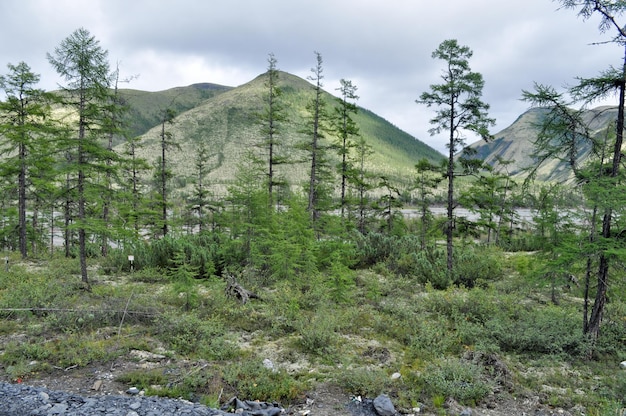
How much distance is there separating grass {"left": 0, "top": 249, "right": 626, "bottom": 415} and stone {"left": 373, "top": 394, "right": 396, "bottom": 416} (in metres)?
0.27

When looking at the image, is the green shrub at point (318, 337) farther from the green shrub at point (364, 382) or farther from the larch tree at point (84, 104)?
the larch tree at point (84, 104)

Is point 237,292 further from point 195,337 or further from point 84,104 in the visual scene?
point 84,104

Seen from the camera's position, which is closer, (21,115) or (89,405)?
(89,405)

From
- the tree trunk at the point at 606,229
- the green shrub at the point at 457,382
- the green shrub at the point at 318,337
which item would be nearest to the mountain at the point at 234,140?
the green shrub at the point at 318,337

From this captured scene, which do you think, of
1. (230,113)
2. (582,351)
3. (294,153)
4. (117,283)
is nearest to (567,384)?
(582,351)

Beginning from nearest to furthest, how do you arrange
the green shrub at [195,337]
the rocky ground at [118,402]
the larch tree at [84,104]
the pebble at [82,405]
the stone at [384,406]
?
the pebble at [82,405]
the rocky ground at [118,402]
the stone at [384,406]
the green shrub at [195,337]
the larch tree at [84,104]

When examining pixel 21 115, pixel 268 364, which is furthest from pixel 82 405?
pixel 21 115

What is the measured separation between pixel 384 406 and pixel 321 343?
2.66 meters

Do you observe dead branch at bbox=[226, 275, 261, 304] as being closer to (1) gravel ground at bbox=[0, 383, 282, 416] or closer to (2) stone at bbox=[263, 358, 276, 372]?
(2) stone at bbox=[263, 358, 276, 372]

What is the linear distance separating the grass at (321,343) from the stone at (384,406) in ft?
0.89

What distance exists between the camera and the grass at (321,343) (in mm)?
6477

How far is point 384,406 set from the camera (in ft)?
19.2

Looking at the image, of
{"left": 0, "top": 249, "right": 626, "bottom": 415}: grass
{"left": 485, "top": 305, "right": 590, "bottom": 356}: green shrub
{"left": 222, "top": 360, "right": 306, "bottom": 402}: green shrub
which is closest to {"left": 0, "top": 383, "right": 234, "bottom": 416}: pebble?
{"left": 0, "top": 249, "right": 626, "bottom": 415}: grass

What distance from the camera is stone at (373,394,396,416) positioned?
581 centimetres
